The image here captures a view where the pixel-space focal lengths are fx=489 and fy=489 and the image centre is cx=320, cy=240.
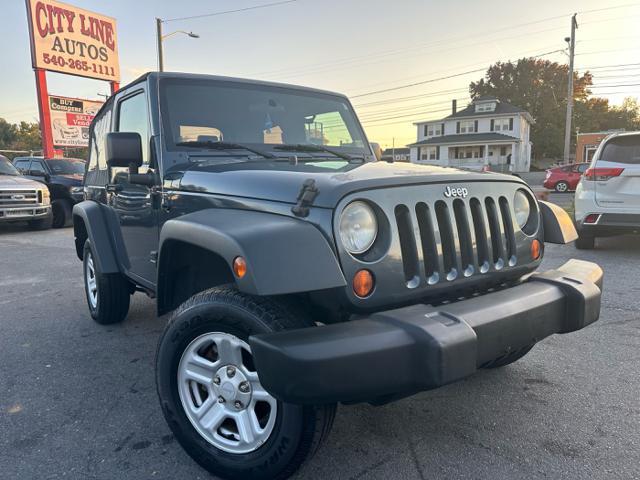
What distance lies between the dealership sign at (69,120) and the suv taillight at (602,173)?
18398mm

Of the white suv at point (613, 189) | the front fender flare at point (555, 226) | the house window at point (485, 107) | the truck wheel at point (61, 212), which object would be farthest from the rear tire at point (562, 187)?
the house window at point (485, 107)

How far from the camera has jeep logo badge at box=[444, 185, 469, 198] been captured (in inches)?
87.7

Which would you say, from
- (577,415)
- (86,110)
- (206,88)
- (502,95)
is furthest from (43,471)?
(502,95)

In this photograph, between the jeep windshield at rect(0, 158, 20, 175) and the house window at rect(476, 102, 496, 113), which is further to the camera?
the house window at rect(476, 102, 496, 113)

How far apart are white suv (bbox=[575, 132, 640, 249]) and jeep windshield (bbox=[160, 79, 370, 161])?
14.3 ft

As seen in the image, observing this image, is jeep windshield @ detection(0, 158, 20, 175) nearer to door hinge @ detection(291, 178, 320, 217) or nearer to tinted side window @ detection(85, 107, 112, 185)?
tinted side window @ detection(85, 107, 112, 185)

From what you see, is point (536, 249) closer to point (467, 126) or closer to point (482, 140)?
point (482, 140)

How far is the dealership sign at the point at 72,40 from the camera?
703 inches

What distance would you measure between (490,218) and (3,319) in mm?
4502

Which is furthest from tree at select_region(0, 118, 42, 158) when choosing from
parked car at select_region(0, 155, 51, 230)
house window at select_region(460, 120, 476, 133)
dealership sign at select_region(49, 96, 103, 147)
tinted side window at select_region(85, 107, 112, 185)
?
tinted side window at select_region(85, 107, 112, 185)

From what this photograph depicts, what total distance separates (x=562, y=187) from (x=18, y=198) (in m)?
20.9

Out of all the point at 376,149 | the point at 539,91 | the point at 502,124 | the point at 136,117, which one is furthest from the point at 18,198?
the point at 539,91

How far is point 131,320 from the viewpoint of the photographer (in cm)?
452

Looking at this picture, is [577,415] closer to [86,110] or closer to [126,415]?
[126,415]
